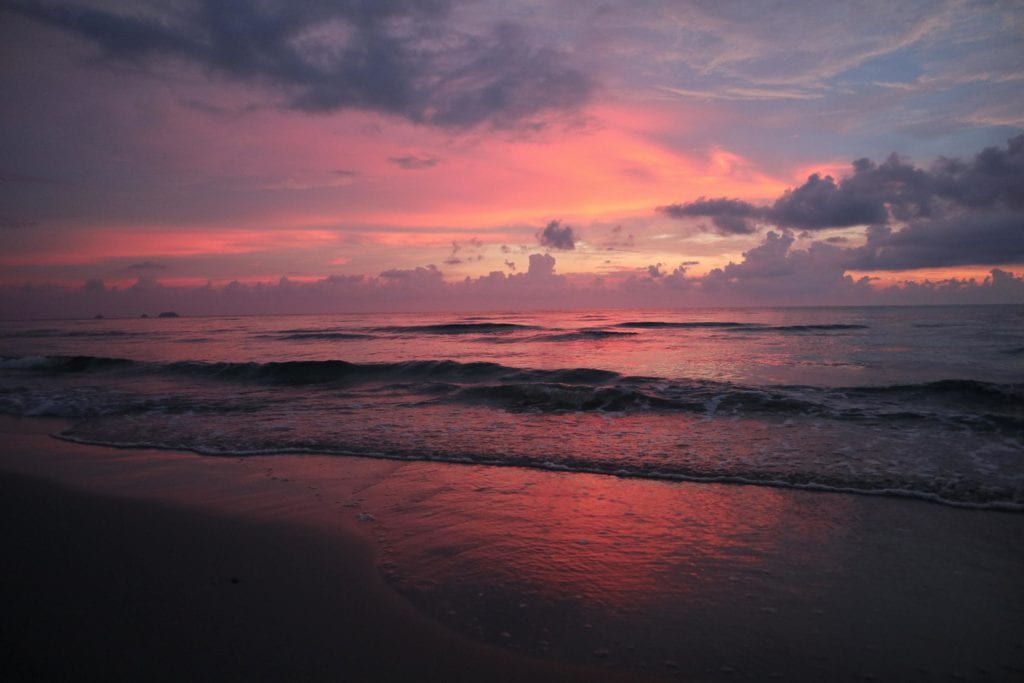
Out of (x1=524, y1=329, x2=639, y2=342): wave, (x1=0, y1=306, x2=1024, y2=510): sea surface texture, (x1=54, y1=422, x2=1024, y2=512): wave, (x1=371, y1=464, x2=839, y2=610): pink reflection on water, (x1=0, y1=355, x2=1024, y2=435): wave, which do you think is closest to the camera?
(x1=371, y1=464, x2=839, y2=610): pink reflection on water

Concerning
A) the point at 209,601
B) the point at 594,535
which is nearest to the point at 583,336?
the point at 594,535

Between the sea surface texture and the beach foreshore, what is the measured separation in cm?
129

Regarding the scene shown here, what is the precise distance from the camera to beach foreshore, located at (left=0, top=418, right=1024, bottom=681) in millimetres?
3428

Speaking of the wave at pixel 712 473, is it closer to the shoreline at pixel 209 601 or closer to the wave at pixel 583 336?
the shoreline at pixel 209 601

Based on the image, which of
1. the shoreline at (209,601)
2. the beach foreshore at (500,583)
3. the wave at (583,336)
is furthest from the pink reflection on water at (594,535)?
the wave at (583,336)

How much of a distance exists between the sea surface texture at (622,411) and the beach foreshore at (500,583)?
4.23 feet

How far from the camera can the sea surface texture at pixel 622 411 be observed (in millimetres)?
7969

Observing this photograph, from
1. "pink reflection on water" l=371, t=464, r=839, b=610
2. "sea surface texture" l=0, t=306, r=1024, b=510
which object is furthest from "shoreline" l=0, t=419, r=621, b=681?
"sea surface texture" l=0, t=306, r=1024, b=510

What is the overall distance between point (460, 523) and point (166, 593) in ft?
8.76

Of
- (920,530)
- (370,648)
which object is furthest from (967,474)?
(370,648)

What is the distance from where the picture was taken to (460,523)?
5.78 meters

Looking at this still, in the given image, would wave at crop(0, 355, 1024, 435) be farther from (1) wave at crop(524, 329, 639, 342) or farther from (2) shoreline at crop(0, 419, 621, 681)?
(1) wave at crop(524, 329, 639, 342)

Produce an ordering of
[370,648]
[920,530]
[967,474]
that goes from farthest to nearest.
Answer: [967,474] → [920,530] → [370,648]

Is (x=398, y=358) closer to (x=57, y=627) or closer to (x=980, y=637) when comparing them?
(x=57, y=627)
